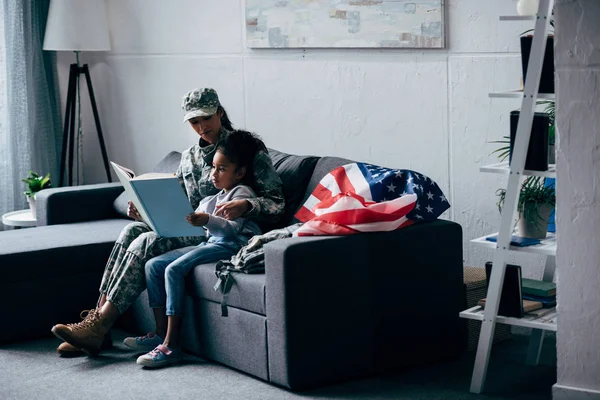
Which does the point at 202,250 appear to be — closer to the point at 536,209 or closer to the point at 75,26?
the point at 536,209

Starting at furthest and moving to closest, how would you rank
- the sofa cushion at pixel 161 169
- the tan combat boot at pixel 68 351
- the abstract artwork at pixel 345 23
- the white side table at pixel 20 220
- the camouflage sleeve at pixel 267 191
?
1. the white side table at pixel 20 220
2. the sofa cushion at pixel 161 169
3. the abstract artwork at pixel 345 23
4. the tan combat boot at pixel 68 351
5. the camouflage sleeve at pixel 267 191

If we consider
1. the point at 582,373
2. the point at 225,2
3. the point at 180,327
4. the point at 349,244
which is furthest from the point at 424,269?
the point at 225,2

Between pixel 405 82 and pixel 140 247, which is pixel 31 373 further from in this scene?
pixel 405 82

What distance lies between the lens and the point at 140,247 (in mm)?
4145

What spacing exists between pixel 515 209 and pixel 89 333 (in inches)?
72.5

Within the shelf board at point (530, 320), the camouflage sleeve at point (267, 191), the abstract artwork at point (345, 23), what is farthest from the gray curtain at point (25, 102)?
the shelf board at point (530, 320)

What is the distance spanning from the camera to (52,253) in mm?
4465

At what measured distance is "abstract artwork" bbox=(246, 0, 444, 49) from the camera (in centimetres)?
431

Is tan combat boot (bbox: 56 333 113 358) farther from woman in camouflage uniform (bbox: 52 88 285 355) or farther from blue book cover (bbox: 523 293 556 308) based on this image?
blue book cover (bbox: 523 293 556 308)

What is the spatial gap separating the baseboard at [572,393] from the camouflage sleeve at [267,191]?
136cm

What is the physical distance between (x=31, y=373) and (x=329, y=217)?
139 cm

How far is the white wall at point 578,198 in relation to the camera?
3.12 metres

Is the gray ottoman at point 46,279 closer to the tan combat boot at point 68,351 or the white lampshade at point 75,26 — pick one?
the tan combat boot at point 68,351

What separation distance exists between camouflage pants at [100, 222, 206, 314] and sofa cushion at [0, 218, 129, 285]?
344 millimetres
